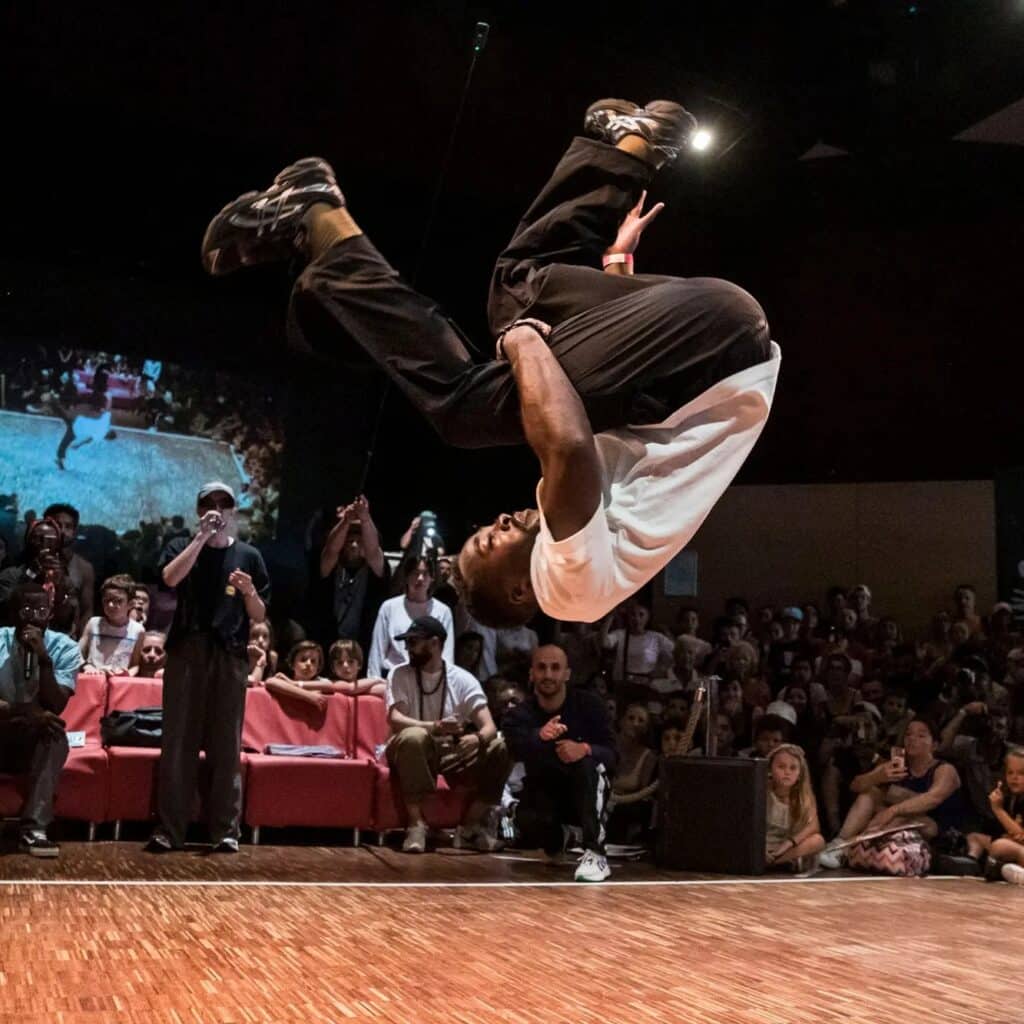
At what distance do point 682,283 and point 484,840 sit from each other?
13.9 ft

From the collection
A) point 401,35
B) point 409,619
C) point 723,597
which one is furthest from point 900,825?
point 401,35

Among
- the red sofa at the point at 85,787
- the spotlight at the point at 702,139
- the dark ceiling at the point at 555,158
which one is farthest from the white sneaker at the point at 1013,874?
the spotlight at the point at 702,139

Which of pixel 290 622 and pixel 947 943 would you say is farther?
pixel 290 622

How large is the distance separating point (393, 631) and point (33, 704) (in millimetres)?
1983

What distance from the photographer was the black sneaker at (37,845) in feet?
16.9

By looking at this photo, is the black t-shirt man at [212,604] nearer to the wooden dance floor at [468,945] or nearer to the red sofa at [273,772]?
the red sofa at [273,772]

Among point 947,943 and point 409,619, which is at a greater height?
point 409,619

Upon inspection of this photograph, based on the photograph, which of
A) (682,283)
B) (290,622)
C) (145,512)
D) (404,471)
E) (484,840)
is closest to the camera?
(682,283)

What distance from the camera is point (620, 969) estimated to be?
3488mm

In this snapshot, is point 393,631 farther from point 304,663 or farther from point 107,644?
point 107,644

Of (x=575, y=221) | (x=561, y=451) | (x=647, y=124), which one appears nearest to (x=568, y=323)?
(x=575, y=221)

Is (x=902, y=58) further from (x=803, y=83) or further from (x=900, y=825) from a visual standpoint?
(x=900, y=825)

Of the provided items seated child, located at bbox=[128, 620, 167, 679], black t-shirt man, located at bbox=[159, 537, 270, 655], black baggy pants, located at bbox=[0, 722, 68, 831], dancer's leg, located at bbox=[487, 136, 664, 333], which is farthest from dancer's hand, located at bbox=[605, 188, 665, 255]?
seated child, located at bbox=[128, 620, 167, 679]

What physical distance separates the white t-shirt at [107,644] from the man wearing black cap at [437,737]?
1439 mm
